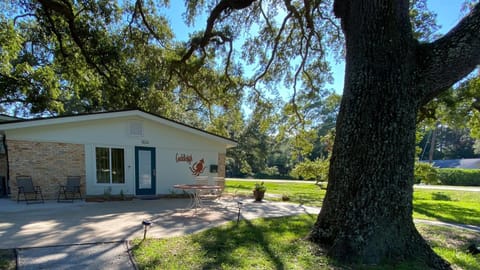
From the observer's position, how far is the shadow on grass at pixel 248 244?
362 cm

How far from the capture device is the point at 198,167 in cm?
1117

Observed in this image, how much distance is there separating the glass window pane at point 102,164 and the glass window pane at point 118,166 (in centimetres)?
20

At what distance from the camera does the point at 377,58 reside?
12.6 feet

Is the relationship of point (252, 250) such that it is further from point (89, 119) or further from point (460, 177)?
point (460, 177)

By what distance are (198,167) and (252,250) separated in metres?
7.33

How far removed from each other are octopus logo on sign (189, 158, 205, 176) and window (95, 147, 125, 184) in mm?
2801

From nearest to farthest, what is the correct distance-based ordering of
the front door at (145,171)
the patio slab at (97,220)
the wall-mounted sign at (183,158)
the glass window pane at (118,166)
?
the patio slab at (97,220), the glass window pane at (118,166), the front door at (145,171), the wall-mounted sign at (183,158)

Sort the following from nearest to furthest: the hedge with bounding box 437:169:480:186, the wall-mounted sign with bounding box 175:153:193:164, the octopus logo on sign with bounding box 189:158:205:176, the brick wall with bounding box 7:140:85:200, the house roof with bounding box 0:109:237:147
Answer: the house roof with bounding box 0:109:237:147 < the brick wall with bounding box 7:140:85:200 < the wall-mounted sign with bounding box 175:153:193:164 < the octopus logo on sign with bounding box 189:158:205:176 < the hedge with bounding box 437:169:480:186

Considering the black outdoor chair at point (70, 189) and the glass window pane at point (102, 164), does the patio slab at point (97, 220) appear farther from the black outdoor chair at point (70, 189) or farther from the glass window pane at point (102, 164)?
the glass window pane at point (102, 164)

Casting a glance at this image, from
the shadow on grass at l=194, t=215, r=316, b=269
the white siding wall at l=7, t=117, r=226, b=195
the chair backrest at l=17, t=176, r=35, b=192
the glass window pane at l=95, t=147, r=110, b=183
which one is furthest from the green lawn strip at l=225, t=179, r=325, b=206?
the chair backrest at l=17, t=176, r=35, b=192

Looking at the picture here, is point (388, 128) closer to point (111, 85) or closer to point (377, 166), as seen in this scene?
point (377, 166)

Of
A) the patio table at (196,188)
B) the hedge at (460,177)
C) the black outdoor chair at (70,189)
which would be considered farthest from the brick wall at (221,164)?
the hedge at (460,177)

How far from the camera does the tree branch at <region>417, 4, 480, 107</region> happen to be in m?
3.64

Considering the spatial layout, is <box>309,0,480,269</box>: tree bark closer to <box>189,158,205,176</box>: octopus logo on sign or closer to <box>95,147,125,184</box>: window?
<box>189,158,205,176</box>: octopus logo on sign
